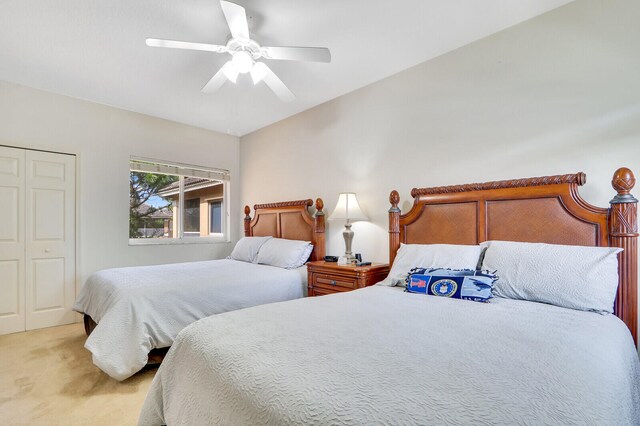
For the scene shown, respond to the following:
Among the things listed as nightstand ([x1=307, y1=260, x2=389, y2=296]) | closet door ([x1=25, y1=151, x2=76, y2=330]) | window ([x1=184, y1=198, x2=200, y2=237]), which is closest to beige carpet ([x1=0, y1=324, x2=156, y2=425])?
closet door ([x1=25, y1=151, x2=76, y2=330])

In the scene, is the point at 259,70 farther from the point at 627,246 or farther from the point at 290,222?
the point at 627,246

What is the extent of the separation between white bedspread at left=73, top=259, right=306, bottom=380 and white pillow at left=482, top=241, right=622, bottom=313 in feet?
6.07

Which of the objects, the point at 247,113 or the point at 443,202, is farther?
the point at 247,113

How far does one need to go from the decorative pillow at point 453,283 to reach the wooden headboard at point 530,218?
495mm

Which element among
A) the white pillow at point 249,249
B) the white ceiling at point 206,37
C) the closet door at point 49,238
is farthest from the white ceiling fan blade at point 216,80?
the closet door at point 49,238

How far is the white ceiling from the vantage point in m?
2.10

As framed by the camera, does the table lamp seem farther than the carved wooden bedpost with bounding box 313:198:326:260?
No

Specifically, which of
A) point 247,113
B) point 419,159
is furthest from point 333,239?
point 247,113

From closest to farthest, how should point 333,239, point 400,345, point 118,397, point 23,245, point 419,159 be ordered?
point 400,345 → point 118,397 → point 419,159 → point 23,245 → point 333,239

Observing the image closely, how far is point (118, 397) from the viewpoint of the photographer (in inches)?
81.1

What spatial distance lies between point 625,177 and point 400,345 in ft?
5.36

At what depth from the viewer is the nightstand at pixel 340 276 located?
267cm

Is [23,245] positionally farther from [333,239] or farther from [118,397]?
[333,239]

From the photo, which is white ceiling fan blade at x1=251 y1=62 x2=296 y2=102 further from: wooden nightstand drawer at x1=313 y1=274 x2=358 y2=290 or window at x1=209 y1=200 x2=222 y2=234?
window at x1=209 y1=200 x2=222 y2=234
